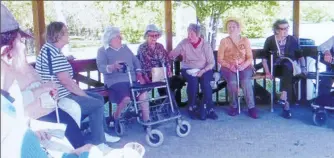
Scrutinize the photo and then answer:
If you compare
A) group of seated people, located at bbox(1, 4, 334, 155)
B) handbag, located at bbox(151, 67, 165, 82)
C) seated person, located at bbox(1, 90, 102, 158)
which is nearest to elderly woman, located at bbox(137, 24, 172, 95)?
group of seated people, located at bbox(1, 4, 334, 155)

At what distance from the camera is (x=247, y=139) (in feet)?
16.3

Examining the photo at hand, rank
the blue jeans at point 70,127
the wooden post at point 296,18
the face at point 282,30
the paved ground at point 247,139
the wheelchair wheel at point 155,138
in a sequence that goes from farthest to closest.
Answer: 1. the wooden post at point 296,18
2. the face at point 282,30
3. the wheelchair wheel at point 155,138
4. the paved ground at point 247,139
5. the blue jeans at point 70,127

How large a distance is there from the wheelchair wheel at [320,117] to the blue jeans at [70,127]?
2.77 meters

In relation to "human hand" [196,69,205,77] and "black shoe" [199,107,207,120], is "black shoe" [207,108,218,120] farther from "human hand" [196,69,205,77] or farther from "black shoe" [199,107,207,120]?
"human hand" [196,69,205,77]

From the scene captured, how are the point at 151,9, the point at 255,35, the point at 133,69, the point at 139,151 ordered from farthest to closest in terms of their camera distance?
the point at 151,9, the point at 255,35, the point at 133,69, the point at 139,151

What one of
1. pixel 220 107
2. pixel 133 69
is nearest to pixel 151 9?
pixel 220 107

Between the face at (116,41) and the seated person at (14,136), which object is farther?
the face at (116,41)

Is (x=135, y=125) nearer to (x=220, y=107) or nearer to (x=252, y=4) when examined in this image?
(x=220, y=107)

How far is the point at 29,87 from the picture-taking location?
288 cm

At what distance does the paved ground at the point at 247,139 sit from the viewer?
14.8 feet

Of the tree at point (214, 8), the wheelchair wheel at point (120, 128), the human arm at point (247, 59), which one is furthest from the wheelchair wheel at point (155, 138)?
the tree at point (214, 8)

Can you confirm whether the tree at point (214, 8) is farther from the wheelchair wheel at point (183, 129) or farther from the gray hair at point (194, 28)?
the wheelchair wheel at point (183, 129)

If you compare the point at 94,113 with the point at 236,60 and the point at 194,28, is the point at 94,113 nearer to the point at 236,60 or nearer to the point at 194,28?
the point at 194,28

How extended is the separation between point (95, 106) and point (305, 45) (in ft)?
10.6
